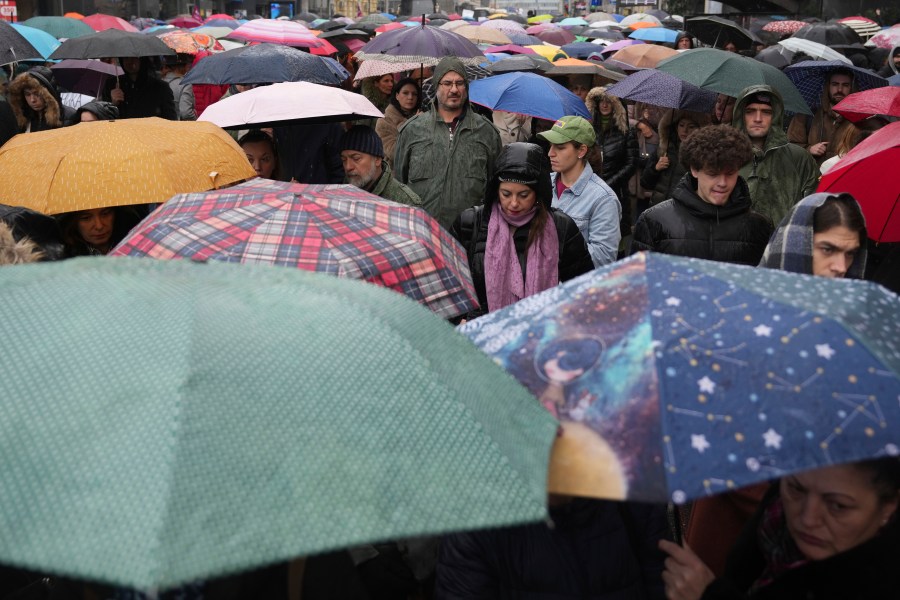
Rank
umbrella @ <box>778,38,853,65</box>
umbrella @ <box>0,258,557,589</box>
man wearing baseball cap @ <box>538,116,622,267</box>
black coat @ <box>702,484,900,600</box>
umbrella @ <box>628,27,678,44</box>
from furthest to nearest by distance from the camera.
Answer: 1. umbrella @ <box>628,27,678,44</box>
2. umbrella @ <box>778,38,853,65</box>
3. man wearing baseball cap @ <box>538,116,622,267</box>
4. black coat @ <box>702,484,900,600</box>
5. umbrella @ <box>0,258,557,589</box>

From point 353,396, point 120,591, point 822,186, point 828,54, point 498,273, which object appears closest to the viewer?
point 353,396

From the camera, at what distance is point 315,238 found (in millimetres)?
3307

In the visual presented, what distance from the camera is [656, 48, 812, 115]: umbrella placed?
7.97m

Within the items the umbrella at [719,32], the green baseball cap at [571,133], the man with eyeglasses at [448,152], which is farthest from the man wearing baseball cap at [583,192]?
the umbrella at [719,32]

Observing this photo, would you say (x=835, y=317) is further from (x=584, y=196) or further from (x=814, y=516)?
(x=584, y=196)

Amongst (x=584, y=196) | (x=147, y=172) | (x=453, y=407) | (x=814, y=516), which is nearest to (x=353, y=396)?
(x=453, y=407)

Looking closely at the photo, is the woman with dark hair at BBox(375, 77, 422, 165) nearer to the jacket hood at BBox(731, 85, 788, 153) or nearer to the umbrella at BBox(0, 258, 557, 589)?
the jacket hood at BBox(731, 85, 788, 153)

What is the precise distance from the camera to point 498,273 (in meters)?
4.75

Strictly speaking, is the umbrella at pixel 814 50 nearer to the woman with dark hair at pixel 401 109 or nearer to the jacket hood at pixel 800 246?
the woman with dark hair at pixel 401 109

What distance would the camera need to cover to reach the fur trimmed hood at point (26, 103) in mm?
7578

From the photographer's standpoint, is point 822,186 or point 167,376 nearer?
point 167,376

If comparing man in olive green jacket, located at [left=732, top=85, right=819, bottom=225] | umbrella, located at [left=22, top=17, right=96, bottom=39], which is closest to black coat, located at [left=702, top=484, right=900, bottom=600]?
man in olive green jacket, located at [left=732, top=85, right=819, bottom=225]

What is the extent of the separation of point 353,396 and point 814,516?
1218 millimetres

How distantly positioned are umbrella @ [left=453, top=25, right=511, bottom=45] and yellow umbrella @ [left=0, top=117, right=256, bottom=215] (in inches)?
458
